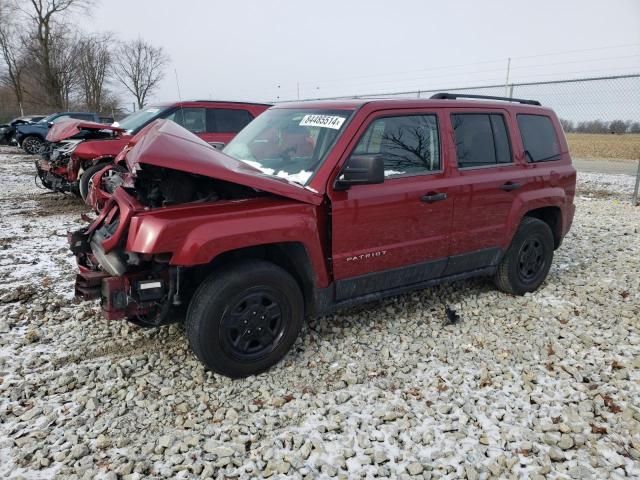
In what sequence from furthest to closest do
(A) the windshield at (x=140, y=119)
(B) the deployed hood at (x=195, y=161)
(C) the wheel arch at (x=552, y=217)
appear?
(A) the windshield at (x=140, y=119), (C) the wheel arch at (x=552, y=217), (B) the deployed hood at (x=195, y=161)

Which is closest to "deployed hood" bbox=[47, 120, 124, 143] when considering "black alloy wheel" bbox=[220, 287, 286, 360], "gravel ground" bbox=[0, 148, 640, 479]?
"gravel ground" bbox=[0, 148, 640, 479]

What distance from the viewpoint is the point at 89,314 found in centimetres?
395

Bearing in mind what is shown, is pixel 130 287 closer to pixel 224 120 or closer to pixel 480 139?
pixel 480 139

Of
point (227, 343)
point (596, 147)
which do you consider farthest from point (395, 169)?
point (596, 147)

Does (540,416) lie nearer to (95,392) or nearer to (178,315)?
(178,315)

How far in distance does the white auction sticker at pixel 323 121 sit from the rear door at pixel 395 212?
19 cm

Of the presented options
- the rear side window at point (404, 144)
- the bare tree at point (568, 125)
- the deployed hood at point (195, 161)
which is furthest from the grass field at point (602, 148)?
the deployed hood at point (195, 161)

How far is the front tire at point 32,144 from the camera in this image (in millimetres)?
17656

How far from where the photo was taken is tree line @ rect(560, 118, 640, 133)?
11.8 meters

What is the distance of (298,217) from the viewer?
3.02m

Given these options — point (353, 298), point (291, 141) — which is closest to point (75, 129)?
point (291, 141)

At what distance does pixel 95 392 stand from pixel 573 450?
2.91m

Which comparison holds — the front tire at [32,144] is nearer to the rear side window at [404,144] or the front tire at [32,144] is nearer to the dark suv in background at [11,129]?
the dark suv in background at [11,129]

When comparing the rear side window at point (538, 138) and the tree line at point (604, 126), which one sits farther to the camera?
the tree line at point (604, 126)
